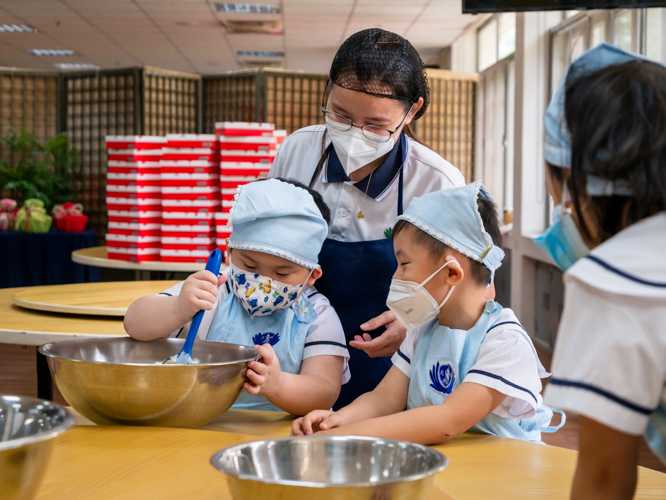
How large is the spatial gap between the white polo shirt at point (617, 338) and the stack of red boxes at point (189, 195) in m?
3.27

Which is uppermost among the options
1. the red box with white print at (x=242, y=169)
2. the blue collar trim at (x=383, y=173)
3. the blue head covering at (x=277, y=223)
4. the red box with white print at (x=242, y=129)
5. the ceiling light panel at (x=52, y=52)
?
the ceiling light panel at (x=52, y=52)

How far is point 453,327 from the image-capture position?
1312 millimetres

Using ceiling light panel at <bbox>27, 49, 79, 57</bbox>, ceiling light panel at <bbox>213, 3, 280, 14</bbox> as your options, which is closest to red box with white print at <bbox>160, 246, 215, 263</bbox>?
ceiling light panel at <bbox>213, 3, 280, 14</bbox>

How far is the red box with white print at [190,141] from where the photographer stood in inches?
146

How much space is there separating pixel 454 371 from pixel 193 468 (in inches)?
21.5

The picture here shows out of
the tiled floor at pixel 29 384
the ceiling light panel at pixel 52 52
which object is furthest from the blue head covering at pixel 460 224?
the ceiling light panel at pixel 52 52

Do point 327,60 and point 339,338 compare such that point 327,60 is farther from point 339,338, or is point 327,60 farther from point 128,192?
point 339,338

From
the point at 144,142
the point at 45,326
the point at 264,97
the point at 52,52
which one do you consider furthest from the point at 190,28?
the point at 45,326

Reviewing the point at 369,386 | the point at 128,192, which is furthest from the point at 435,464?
the point at 128,192

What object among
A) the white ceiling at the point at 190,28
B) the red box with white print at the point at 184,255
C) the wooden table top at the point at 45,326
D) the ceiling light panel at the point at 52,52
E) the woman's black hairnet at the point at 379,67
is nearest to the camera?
the woman's black hairnet at the point at 379,67

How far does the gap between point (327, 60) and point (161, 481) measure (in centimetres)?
1113

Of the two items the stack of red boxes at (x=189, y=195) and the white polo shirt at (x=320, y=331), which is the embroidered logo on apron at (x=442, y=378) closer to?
the white polo shirt at (x=320, y=331)

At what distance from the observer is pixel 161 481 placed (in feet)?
2.77

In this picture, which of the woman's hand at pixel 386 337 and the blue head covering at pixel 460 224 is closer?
the blue head covering at pixel 460 224
